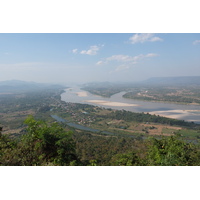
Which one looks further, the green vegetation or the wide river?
the wide river

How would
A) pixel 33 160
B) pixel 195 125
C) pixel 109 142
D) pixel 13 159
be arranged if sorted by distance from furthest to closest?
pixel 195 125 < pixel 109 142 < pixel 33 160 < pixel 13 159

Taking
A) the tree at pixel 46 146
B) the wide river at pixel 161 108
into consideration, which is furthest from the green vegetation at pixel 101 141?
the wide river at pixel 161 108

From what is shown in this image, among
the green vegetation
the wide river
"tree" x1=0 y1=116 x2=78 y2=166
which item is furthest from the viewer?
the wide river

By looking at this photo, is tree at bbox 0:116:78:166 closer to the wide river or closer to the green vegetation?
the green vegetation

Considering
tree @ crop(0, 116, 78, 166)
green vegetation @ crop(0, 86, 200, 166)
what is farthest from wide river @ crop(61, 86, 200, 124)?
tree @ crop(0, 116, 78, 166)

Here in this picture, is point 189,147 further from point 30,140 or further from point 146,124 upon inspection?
point 146,124

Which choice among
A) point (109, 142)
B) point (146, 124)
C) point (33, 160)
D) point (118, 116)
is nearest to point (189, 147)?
point (33, 160)


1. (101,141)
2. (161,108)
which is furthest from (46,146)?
(161,108)

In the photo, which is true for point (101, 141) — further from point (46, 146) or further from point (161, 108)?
point (161, 108)

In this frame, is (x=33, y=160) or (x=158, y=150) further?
(x=158, y=150)

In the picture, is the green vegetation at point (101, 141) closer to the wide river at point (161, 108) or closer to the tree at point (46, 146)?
the tree at point (46, 146)

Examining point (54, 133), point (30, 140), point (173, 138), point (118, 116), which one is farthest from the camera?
point (118, 116)
